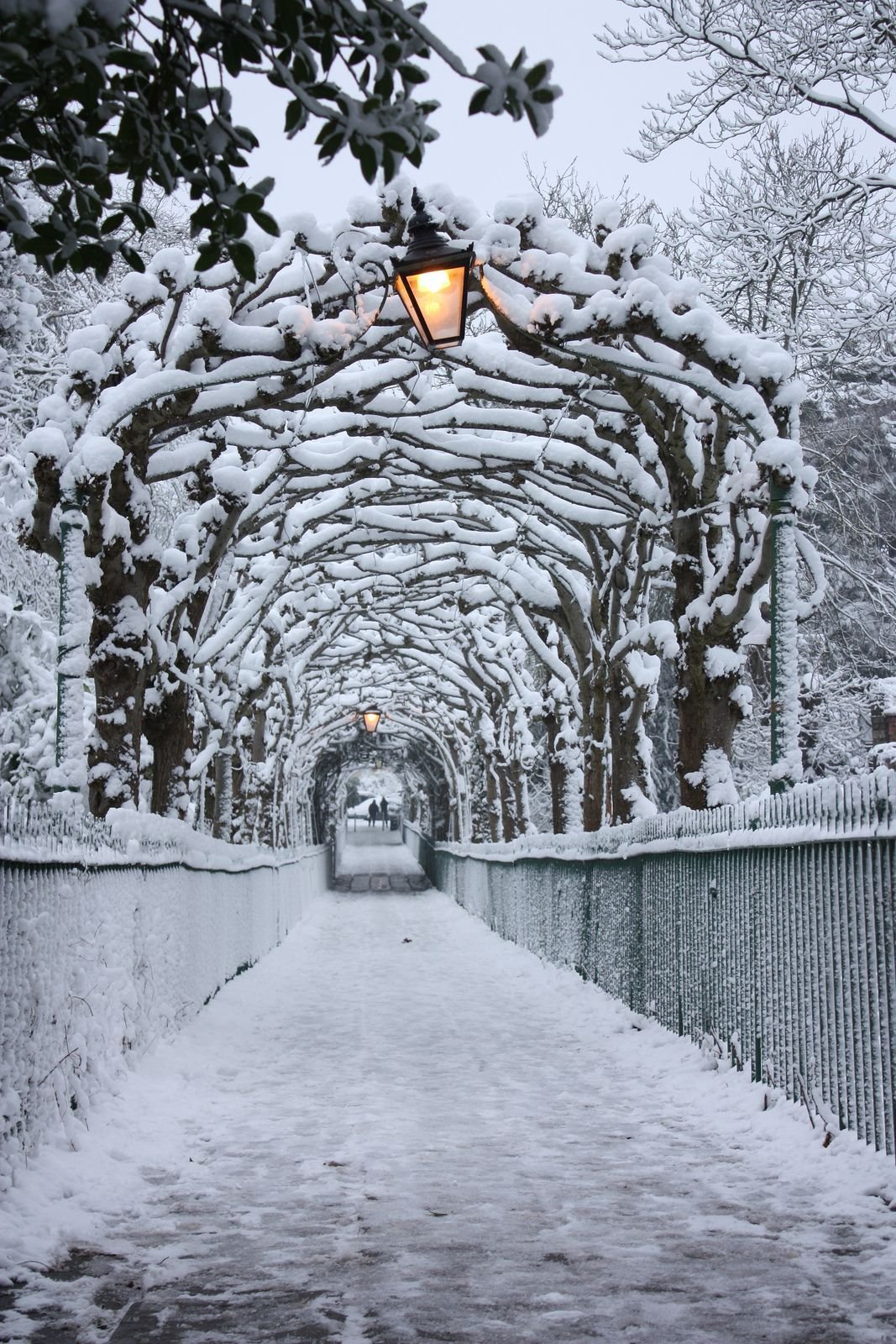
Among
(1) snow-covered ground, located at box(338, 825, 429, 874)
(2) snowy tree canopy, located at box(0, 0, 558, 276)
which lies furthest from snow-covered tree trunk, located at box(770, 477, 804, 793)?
(1) snow-covered ground, located at box(338, 825, 429, 874)

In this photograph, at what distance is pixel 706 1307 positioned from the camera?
186 inches

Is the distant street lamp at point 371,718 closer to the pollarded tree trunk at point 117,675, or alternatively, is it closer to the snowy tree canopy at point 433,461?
the snowy tree canopy at point 433,461

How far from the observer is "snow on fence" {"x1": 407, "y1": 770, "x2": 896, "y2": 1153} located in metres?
6.59

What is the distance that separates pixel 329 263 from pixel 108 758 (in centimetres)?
415

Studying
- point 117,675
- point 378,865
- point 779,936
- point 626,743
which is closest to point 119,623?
point 117,675

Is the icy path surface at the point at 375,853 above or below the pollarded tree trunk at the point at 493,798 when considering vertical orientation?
below

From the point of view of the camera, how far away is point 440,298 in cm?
805

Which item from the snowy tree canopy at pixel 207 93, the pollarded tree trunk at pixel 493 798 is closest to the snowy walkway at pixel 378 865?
the pollarded tree trunk at pixel 493 798

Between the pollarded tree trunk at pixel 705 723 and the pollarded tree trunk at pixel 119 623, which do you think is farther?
the pollarded tree trunk at pixel 705 723

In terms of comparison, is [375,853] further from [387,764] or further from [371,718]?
[371,718]

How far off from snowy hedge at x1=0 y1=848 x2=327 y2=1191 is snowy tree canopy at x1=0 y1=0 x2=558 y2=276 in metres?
3.20

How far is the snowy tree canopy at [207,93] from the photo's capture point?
364cm

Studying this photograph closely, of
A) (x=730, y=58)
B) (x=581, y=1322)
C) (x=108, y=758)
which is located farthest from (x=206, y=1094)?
(x=730, y=58)

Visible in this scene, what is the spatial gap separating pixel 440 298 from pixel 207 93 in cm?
410
